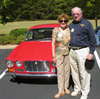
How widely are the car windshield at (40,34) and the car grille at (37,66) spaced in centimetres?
160

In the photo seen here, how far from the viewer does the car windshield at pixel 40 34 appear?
19.2 feet

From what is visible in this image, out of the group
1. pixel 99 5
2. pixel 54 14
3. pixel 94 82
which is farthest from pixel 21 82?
pixel 54 14

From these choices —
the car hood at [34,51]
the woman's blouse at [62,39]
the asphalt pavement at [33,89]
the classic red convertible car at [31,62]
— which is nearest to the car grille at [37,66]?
the classic red convertible car at [31,62]

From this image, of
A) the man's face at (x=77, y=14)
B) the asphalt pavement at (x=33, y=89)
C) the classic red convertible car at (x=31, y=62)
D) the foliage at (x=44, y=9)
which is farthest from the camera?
the foliage at (x=44, y=9)

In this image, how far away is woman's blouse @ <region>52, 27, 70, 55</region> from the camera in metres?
3.65

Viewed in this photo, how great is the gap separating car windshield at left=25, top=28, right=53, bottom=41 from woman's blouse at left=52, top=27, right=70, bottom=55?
2074 mm

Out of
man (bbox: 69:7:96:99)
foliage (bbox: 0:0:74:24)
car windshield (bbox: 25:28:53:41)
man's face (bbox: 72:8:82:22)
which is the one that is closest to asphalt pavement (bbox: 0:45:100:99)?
man (bbox: 69:7:96:99)

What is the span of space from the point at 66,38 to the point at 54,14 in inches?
2457

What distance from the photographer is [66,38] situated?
3668mm

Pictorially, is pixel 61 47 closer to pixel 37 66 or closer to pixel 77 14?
pixel 77 14

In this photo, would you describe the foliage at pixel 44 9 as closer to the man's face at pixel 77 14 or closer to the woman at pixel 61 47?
the woman at pixel 61 47

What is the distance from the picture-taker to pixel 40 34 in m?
5.98

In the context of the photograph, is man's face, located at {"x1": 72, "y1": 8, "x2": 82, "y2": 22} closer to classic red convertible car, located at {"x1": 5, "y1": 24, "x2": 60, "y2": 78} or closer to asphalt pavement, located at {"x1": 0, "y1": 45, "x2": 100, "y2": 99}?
classic red convertible car, located at {"x1": 5, "y1": 24, "x2": 60, "y2": 78}

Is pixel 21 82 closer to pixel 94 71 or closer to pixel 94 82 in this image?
pixel 94 82
